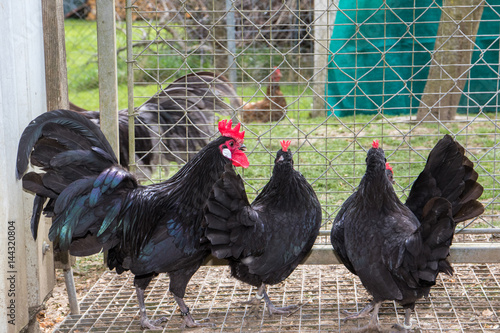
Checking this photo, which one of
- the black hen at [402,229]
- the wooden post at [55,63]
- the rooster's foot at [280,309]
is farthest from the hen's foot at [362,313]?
the wooden post at [55,63]

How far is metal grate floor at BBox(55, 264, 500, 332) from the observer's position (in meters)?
3.47

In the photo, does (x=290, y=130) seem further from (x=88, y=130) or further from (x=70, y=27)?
(x=70, y=27)

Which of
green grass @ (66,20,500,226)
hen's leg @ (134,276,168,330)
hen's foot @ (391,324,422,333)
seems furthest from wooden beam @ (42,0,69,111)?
hen's foot @ (391,324,422,333)

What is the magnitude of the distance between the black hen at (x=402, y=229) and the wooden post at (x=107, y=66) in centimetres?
178

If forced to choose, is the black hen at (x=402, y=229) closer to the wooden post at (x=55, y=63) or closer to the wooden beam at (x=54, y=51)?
the wooden post at (x=55, y=63)

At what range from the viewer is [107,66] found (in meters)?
3.84

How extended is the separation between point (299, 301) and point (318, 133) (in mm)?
4037

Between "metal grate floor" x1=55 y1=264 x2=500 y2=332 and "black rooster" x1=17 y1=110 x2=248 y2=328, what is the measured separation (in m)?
0.27

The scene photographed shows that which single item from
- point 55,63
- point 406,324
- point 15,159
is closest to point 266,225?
point 406,324

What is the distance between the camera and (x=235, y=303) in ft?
12.6

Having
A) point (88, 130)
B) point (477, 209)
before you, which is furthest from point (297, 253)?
point (88, 130)

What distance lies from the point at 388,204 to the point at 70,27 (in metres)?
10.2

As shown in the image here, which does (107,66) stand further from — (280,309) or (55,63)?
(280,309)

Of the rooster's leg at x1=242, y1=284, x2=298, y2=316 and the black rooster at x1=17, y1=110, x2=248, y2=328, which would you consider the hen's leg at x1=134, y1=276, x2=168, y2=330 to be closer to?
the black rooster at x1=17, y1=110, x2=248, y2=328
